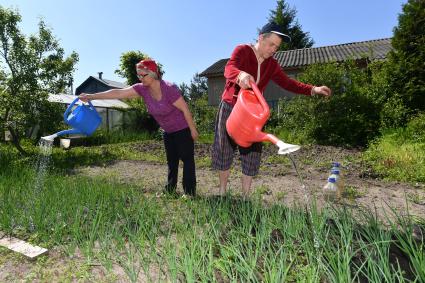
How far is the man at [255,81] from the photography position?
7.87 feet

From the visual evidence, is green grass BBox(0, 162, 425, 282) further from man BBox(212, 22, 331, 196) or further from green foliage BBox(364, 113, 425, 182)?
green foliage BBox(364, 113, 425, 182)

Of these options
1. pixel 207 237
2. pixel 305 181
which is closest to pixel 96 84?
pixel 305 181

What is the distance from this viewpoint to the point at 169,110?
299cm

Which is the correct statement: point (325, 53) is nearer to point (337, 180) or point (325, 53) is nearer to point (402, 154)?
point (402, 154)

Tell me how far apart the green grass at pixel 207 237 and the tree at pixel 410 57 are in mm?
6144

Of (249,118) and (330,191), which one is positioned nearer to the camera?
(249,118)

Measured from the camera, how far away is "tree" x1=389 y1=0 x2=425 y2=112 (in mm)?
7336

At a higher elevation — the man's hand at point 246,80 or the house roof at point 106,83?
the house roof at point 106,83

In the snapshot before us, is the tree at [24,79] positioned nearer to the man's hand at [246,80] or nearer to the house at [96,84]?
the man's hand at [246,80]

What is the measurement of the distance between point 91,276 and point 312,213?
105 cm

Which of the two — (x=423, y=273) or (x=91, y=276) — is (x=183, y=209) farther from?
(x=423, y=273)

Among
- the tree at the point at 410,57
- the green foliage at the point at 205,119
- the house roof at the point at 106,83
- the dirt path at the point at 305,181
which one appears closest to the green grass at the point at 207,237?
the dirt path at the point at 305,181

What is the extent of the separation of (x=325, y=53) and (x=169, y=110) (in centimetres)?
1633

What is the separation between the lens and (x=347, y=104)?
788 centimetres
